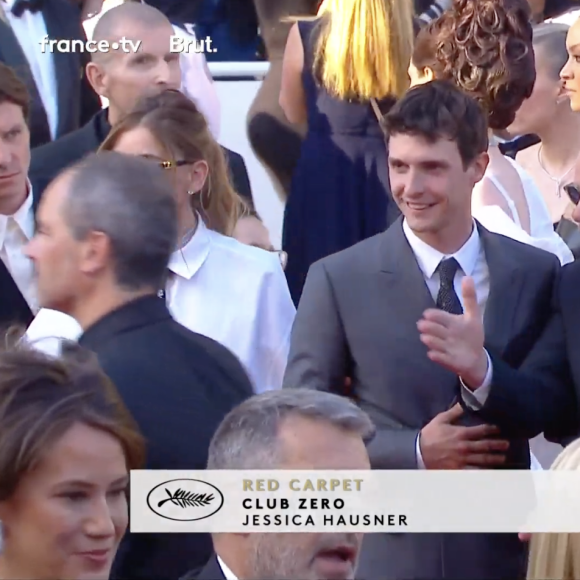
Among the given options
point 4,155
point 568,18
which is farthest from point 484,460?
point 4,155

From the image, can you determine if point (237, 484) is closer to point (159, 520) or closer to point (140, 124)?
point (159, 520)

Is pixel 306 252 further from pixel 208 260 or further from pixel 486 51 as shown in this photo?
pixel 486 51

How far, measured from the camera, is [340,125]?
8.13 feet

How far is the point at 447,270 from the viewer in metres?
2.51

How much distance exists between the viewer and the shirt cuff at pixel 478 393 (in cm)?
247

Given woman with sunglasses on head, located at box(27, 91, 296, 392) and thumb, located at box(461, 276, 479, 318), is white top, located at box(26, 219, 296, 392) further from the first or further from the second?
thumb, located at box(461, 276, 479, 318)

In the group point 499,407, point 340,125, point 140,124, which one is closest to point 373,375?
point 499,407

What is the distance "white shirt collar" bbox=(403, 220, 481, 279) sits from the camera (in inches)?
98.7

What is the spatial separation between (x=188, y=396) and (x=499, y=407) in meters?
0.54

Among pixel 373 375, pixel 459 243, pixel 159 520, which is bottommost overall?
pixel 159 520

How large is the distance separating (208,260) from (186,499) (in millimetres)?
413

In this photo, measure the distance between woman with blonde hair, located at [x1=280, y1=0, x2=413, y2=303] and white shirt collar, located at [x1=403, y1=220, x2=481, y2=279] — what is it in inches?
2.8

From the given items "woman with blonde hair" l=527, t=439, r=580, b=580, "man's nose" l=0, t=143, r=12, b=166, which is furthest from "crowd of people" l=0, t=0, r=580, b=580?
"woman with blonde hair" l=527, t=439, r=580, b=580

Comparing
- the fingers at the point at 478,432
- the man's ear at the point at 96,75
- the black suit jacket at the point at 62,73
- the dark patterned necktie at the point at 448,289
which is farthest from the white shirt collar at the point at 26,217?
the fingers at the point at 478,432
